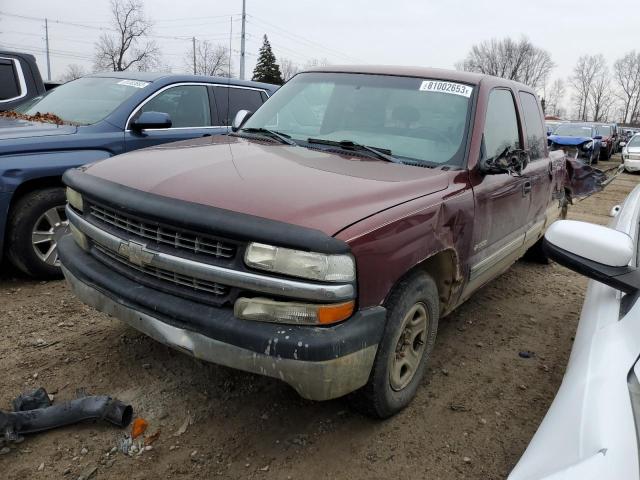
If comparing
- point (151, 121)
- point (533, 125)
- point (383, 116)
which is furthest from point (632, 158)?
point (151, 121)

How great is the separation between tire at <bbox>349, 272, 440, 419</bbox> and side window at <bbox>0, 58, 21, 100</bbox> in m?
5.66

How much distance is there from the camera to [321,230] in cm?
204

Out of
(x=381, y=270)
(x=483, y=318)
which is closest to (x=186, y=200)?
(x=381, y=270)

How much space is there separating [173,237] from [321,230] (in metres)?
0.72

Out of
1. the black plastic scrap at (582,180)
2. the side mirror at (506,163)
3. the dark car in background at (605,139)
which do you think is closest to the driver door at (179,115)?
the side mirror at (506,163)

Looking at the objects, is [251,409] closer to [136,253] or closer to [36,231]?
[136,253]

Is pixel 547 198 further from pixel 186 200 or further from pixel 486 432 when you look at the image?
pixel 186 200

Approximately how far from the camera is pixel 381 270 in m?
2.24

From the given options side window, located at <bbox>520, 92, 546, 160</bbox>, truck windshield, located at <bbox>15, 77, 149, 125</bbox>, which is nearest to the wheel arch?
side window, located at <bbox>520, 92, 546, 160</bbox>

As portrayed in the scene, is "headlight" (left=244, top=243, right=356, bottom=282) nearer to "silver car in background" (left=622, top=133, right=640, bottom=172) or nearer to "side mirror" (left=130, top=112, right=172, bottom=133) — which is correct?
"side mirror" (left=130, top=112, right=172, bottom=133)

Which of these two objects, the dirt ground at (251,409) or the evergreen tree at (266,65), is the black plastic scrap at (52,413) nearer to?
the dirt ground at (251,409)

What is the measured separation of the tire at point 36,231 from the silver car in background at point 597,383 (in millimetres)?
3679

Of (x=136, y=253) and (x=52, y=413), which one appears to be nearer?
Result: (x=136, y=253)

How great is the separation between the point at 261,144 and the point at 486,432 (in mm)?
2158
